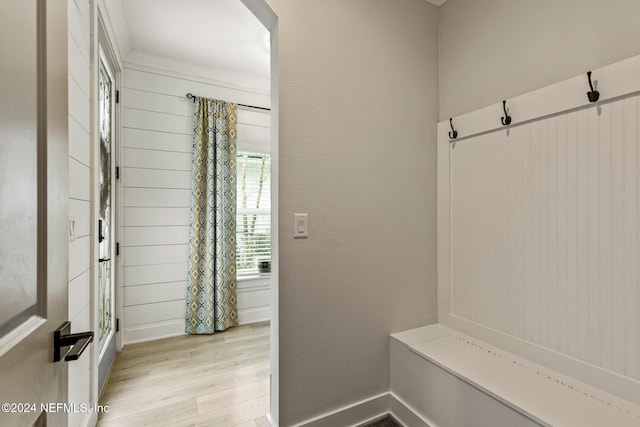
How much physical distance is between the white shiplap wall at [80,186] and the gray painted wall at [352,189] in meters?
0.96

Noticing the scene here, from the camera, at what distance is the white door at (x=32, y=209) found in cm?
46

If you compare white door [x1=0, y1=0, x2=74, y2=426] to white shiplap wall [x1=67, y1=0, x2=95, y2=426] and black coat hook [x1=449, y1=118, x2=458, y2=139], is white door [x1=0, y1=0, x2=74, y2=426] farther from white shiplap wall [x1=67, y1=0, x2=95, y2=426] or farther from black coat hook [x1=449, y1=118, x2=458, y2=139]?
black coat hook [x1=449, y1=118, x2=458, y2=139]

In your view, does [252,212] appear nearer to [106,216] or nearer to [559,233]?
[106,216]

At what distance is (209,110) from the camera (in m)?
3.01

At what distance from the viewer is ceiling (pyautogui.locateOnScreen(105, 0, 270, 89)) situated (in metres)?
2.18

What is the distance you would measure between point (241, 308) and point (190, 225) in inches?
43.4

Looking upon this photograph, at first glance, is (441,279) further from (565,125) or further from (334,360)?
(565,125)

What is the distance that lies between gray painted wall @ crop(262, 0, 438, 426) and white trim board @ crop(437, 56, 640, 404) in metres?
0.08

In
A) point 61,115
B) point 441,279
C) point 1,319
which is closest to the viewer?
point 1,319

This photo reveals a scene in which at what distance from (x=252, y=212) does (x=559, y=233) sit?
9.22ft

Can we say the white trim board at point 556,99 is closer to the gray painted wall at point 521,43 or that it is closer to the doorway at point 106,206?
the gray painted wall at point 521,43

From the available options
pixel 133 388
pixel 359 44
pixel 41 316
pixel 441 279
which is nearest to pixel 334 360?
pixel 441 279

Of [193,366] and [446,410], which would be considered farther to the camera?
[193,366]

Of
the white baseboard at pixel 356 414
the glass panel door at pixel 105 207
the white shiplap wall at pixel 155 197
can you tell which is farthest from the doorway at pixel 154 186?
the white baseboard at pixel 356 414
